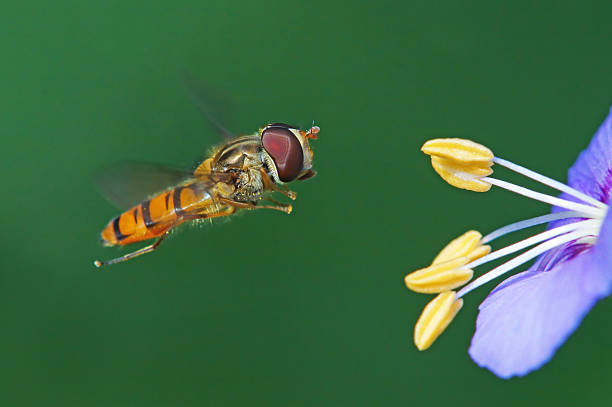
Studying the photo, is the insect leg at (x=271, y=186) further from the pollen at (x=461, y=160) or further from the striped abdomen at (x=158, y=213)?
the pollen at (x=461, y=160)

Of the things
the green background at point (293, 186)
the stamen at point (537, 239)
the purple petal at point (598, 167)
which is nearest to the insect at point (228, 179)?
the stamen at point (537, 239)

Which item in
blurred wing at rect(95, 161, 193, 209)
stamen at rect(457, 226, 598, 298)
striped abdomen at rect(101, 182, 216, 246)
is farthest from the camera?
striped abdomen at rect(101, 182, 216, 246)

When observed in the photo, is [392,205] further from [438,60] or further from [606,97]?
[606,97]

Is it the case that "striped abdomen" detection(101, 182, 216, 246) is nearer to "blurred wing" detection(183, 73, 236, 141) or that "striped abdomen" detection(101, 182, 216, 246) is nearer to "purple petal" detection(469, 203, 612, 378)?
"blurred wing" detection(183, 73, 236, 141)

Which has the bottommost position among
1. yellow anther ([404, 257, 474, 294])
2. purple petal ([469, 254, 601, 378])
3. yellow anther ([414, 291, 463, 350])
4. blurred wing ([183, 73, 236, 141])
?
purple petal ([469, 254, 601, 378])

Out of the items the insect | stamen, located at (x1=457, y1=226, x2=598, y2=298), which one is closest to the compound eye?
the insect
